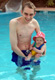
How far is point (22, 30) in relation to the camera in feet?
9.12

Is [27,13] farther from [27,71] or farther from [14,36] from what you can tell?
[27,71]

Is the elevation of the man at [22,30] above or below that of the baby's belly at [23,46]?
above

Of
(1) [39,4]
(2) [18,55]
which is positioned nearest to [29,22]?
(2) [18,55]

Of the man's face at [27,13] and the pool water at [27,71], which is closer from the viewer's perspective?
the man's face at [27,13]

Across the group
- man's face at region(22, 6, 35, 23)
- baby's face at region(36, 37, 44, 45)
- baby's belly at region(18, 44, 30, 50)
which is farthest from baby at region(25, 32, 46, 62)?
man's face at region(22, 6, 35, 23)


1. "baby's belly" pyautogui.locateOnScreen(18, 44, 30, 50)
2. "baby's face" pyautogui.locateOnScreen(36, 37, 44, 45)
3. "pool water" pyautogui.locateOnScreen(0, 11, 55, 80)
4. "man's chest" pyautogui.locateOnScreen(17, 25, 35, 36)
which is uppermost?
"man's chest" pyautogui.locateOnScreen(17, 25, 35, 36)

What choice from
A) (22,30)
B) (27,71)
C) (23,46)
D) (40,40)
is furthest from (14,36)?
(27,71)

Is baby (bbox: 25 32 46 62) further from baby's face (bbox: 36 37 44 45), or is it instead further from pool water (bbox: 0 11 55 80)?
pool water (bbox: 0 11 55 80)

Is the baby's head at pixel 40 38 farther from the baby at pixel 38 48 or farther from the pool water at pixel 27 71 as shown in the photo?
the pool water at pixel 27 71

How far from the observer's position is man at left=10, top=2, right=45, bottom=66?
8.50ft

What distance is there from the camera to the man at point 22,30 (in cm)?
259

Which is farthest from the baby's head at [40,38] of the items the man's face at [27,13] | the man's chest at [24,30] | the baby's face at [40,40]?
the man's face at [27,13]

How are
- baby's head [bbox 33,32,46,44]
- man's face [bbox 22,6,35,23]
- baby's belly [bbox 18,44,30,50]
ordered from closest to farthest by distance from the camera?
man's face [bbox 22,6,35,23] < baby's head [bbox 33,32,46,44] < baby's belly [bbox 18,44,30,50]

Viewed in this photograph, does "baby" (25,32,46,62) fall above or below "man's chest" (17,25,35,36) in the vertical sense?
below
